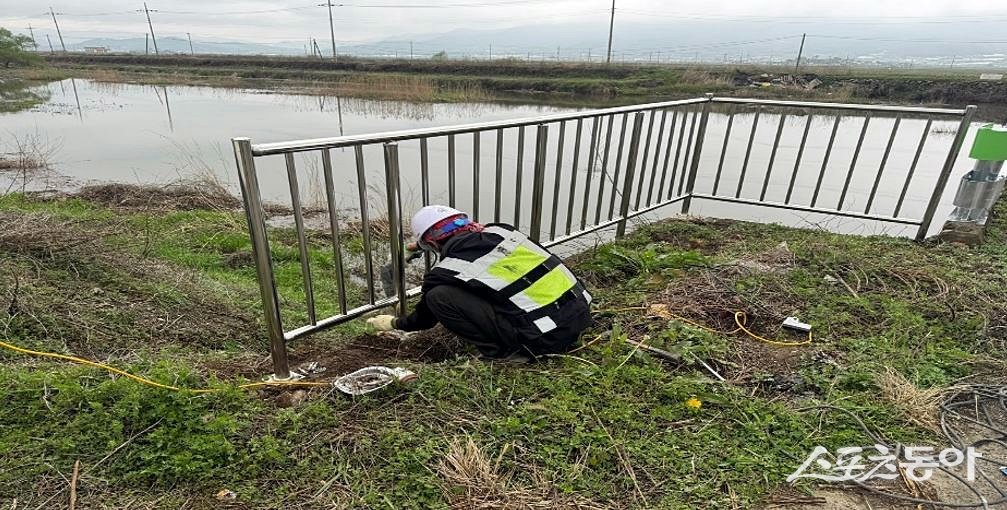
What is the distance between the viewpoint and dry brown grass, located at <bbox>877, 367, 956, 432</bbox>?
7.06 feet

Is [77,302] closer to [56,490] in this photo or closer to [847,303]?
[56,490]

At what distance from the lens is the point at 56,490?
5.58ft

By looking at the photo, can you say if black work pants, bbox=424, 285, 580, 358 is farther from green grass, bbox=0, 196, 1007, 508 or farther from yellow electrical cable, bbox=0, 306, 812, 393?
A: yellow electrical cable, bbox=0, 306, 812, 393

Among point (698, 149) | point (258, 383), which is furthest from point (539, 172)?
point (698, 149)

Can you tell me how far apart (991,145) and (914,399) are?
3.43 metres

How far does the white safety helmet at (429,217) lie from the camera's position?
9.25 ft

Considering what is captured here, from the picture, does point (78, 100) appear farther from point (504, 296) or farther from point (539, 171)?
point (504, 296)

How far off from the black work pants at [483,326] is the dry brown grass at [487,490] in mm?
754

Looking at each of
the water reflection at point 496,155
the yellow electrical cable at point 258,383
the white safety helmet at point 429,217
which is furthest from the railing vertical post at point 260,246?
the white safety helmet at point 429,217

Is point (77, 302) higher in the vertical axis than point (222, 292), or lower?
higher

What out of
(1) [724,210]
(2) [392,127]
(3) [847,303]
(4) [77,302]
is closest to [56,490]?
(4) [77,302]

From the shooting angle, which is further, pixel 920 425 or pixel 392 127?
pixel 392 127

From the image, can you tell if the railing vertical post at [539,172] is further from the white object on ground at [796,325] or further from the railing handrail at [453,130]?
the white object on ground at [796,325]

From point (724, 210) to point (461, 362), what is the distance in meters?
5.35
